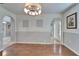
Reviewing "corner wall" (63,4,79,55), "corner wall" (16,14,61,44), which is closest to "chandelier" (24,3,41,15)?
"corner wall" (16,14,61,44)

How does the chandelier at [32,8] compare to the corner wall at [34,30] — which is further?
the corner wall at [34,30]

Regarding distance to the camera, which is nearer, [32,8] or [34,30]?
[32,8]

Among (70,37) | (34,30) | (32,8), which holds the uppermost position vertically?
(32,8)

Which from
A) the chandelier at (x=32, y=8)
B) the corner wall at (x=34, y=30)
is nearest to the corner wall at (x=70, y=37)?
the corner wall at (x=34, y=30)

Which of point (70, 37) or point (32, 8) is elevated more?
point (32, 8)

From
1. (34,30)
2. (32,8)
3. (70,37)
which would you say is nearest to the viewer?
(32,8)

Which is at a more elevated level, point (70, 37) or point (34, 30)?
point (34, 30)

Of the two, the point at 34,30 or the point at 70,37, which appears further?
the point at 70,37

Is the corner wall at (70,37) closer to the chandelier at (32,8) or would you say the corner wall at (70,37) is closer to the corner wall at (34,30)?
the corner wall at (34,30)

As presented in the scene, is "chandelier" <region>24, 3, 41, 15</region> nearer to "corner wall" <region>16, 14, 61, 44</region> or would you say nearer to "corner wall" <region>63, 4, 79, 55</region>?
"corner wall" <region>16, 14, 61, 44</region>

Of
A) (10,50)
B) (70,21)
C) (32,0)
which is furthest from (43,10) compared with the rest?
(10,50)

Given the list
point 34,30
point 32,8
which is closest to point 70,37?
point 34,30

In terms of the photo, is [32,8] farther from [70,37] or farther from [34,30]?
[70,37]

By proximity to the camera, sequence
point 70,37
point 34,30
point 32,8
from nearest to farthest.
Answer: point 32,8 → point 34,30 → point 70,37
